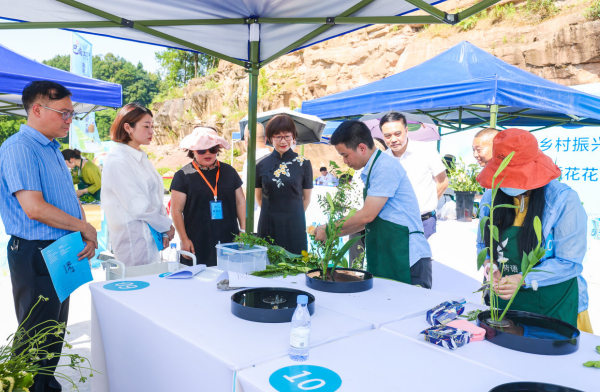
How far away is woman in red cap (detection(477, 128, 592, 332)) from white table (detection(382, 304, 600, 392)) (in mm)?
376

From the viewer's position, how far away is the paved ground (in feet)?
11.7

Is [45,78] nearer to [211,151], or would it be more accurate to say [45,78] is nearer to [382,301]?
[211,151]

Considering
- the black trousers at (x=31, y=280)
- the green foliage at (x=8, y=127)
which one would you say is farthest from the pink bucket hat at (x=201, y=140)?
the green foliage at (x=8, y=127)

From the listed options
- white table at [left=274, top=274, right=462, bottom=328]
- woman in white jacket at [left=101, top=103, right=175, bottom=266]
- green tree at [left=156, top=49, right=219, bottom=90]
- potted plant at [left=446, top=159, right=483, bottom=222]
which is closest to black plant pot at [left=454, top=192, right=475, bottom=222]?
potted plant at [left=446, top=159, right=483, bottom=222]

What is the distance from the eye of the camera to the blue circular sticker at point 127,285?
1.79 metres

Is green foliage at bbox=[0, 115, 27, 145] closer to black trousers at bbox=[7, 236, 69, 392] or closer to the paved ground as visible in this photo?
the paved ground

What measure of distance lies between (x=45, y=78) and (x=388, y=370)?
Result: 406 centimetres

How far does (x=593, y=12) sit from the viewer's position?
11805 millimetres

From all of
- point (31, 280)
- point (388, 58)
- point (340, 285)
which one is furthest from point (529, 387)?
point (388, 58)

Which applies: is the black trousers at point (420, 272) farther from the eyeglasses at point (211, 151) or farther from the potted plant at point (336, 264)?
the eyeglasses at point (211, 151)

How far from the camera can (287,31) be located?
3.00 metres

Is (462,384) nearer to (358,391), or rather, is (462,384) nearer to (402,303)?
(358,391)

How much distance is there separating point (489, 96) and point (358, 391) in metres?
3.84

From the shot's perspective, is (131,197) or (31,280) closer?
(31,280)
